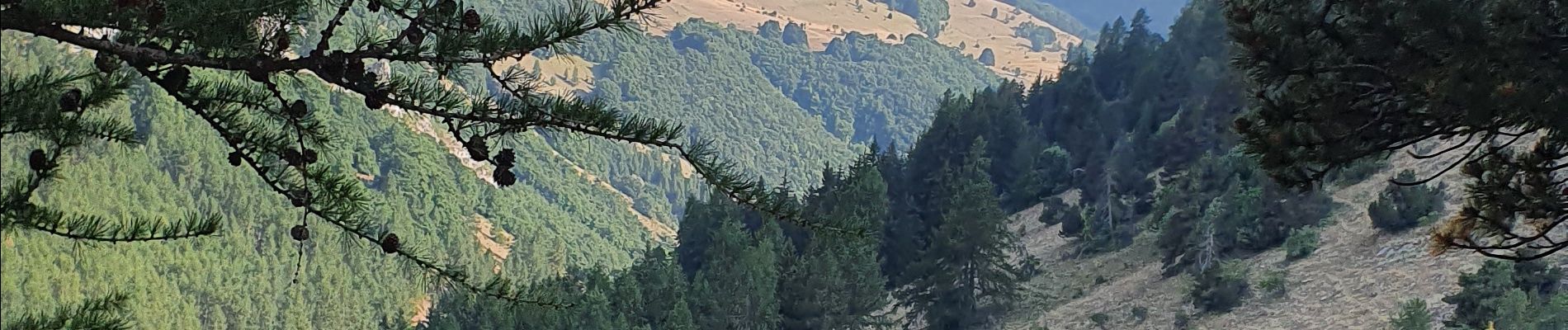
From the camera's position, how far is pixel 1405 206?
2250 cm

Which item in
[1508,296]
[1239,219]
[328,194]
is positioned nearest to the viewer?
[328,194]

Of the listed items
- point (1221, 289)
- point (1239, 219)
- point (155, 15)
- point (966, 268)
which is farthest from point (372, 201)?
point (966, 268)

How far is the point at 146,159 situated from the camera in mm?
77312

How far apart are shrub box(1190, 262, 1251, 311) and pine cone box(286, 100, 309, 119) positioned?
2042 cm

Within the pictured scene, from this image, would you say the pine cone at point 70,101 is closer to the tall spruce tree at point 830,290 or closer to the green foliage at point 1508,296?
the green foliage at point 1508,296

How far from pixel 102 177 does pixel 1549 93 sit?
2976 inches

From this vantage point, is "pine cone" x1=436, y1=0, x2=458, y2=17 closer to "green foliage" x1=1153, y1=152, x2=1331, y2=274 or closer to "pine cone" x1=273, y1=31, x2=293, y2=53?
"pine cone" x1=273, y1=31, x2=293, y2=53

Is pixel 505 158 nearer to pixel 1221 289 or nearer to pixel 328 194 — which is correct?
pixel 328 194

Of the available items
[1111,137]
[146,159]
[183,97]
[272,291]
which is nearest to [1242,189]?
[1111,137]

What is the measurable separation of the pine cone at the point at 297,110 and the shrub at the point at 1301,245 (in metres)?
22.3

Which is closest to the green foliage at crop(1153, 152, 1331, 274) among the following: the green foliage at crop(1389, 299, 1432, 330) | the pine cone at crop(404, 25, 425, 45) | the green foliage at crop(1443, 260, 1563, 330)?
the green foliage at crop(1389, 299, 1432, 330)

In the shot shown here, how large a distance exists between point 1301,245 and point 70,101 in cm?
2274

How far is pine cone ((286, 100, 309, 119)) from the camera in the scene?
126 inches

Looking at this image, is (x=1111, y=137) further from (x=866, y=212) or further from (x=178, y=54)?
(x=178, y=54)
